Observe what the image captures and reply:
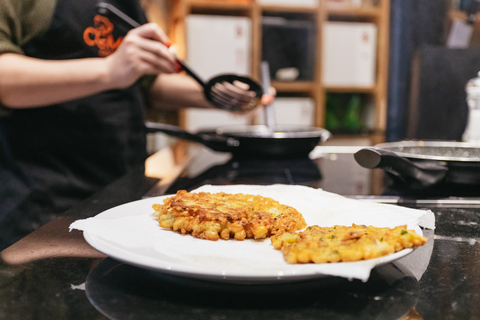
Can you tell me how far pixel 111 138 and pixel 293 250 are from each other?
1169 millimetres

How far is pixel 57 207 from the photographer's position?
4.34 ft

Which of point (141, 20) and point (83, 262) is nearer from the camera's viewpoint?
point (83, 262)

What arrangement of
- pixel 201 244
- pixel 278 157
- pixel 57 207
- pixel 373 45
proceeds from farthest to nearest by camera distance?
pixel 373 45, pixel 278 157, pixel 57 207, pixel 201 244

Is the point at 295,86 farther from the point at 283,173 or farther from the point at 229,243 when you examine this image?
the point at 229,243

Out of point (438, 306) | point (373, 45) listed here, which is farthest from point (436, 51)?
point (438, 306)

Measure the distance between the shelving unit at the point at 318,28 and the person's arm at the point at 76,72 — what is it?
2.29 meters

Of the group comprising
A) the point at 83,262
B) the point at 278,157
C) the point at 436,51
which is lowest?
the point at 278,157

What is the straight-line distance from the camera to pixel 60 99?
1249mm

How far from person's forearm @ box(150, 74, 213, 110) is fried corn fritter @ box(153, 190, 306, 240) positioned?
1250 mm

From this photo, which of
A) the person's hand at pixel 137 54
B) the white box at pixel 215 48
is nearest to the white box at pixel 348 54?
the white box at pixel 215 48

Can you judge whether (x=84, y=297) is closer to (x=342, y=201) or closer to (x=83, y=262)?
(x=83, y=262)

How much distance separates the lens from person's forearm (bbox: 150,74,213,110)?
187cm

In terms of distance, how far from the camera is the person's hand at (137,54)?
1.23 m

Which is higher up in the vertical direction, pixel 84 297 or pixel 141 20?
pixel 141 20
